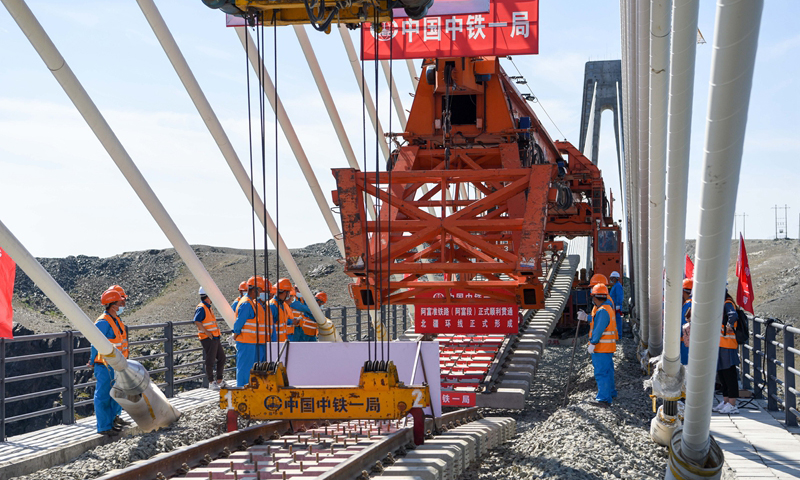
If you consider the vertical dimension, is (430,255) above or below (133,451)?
above

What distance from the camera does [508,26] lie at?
11070 millimetres

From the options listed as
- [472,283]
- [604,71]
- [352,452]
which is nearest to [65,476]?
[352,452]

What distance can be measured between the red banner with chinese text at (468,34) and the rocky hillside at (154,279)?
85.9ft

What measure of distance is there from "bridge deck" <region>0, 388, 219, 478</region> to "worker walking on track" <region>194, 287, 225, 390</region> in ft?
8.72

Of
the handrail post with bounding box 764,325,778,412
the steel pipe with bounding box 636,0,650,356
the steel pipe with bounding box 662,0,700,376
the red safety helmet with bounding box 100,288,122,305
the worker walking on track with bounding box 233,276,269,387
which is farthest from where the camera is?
the worker walking on track with bounding box 233,276,269,387

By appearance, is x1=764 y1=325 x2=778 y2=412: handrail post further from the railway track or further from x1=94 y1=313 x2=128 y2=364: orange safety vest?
x1=94 y1=313 x2=128 y2=364: orange safety vest

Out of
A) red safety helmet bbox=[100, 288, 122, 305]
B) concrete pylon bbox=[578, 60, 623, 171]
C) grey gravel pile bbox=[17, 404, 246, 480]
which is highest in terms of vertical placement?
concrete pylon bbox=[578, 60, 623, 171]

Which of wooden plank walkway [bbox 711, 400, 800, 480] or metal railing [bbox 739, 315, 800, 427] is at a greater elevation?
metal railing [bbox 739, 315, 800, 427]

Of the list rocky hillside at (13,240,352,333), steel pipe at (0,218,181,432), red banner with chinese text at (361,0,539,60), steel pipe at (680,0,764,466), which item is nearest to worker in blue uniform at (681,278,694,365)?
red banner with chinese text at (361,0,539,60)

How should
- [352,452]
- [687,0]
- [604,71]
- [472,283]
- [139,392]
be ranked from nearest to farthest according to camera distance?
[687,0] → [352,452] → [139,392] → [472,283] → [604,71]

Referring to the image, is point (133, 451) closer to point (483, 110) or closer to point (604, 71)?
point (483, 110)

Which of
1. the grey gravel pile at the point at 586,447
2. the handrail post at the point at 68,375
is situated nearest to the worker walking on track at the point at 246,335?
the handrail post at the point at 68,375

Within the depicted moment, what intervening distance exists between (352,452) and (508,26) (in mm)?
6673

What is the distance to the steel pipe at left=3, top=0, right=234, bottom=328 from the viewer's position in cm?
855
